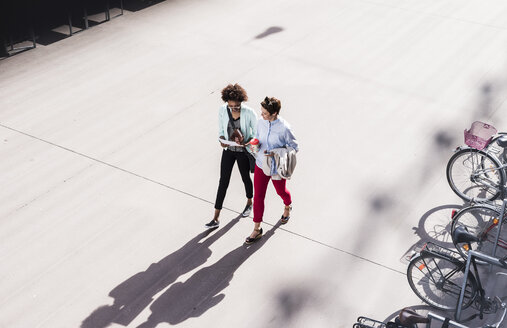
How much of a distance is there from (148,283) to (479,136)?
149 inches

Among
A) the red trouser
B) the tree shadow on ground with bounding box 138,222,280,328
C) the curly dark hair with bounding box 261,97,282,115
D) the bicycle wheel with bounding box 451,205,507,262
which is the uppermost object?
the curly dark hair with bounding box 261,97,282,115

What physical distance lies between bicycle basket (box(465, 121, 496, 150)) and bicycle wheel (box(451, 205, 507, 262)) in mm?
749

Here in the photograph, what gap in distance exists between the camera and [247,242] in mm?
6211

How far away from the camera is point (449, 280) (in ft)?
17.4

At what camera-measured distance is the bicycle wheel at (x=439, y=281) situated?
516cm

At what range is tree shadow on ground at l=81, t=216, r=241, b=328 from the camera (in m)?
5.32

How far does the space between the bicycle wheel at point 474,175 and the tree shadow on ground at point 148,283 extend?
9.13 feet

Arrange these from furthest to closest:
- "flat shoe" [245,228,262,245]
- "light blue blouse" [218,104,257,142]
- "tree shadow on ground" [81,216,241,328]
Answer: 1. "flat shoe" [245,228,262,245]
2. "light blue blouse" [218,104,257,142]
3. "tree shadow on ground" [81,216,241,328]

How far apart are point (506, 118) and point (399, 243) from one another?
360 centimetres

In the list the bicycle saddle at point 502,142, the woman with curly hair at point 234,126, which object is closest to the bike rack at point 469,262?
the bicycle saddle at point 502,142

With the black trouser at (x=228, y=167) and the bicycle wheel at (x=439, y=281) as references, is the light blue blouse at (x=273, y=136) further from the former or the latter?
the bicycle wheel at (x=439, y=281)

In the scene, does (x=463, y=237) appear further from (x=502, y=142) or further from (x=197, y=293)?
(x=197, y=293)

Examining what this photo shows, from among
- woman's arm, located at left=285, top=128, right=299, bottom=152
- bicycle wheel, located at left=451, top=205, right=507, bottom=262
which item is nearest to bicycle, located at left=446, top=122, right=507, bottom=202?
bicycle wheel, located at left=451, top=205, right=507, bottom=262

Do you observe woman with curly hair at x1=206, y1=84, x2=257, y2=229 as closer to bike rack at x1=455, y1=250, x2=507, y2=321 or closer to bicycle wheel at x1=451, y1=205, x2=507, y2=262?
bicycle wheel at x1=451, y1=205, x2=507, y2=262
